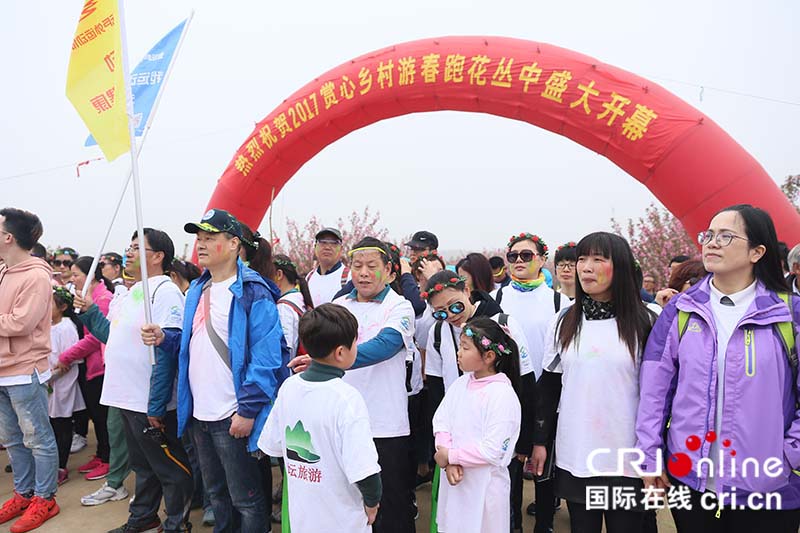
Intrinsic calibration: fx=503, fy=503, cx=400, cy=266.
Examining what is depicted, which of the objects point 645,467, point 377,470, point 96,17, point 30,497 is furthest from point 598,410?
point 30,497

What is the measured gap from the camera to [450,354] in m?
2.96

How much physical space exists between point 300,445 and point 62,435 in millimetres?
3714

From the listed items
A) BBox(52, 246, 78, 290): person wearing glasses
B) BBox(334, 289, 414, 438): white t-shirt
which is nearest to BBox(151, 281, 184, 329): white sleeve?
BBox(334, 289, 414, 438): white t-shirt

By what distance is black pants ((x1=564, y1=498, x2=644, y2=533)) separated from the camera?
2174 mm

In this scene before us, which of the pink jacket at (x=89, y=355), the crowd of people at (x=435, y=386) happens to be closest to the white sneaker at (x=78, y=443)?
the pink jacket at (x=89, y=355)

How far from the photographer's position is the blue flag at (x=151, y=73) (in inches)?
132

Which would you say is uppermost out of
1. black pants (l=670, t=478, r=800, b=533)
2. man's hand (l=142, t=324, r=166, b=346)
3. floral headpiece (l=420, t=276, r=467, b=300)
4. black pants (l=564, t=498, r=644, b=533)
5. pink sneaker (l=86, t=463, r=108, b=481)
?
floral headpiece (l=420, t=276, r=467, b=300)

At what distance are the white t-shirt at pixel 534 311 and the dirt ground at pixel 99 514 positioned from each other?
1246 millimetres

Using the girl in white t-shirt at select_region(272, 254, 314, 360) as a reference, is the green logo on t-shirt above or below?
below

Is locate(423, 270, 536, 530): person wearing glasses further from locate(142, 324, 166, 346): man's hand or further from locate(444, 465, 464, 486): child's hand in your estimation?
locate(142, 324, 166, 346): man's hand

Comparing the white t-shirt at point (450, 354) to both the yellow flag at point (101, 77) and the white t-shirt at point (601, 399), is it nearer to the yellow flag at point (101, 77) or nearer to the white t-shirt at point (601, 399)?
the white t-shirt at point (601, 399)

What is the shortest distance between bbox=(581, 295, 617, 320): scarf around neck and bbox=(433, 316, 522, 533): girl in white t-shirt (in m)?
0.43

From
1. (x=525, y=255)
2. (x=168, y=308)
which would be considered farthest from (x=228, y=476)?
(x=525, y=255)

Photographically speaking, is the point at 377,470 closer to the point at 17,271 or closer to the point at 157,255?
the point at 157,255
